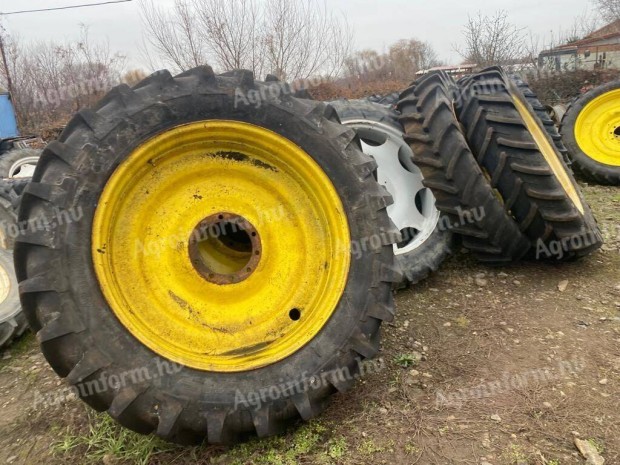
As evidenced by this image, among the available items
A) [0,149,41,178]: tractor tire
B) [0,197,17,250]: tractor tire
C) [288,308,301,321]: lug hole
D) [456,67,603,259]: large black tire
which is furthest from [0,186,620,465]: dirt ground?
[0,149,41,178]: tractor tire

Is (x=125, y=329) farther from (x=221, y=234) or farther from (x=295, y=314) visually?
(x=295, y=314)

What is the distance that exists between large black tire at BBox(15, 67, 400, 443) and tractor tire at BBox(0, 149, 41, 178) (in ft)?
23.0

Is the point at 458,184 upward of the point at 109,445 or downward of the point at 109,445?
upward

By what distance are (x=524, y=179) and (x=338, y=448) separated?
2310mm

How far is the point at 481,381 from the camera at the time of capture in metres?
2.36

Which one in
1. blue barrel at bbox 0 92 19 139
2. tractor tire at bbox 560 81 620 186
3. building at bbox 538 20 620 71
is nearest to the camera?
tractor tire at bbox 560 81 620 186

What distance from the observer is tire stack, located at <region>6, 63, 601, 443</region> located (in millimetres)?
1845

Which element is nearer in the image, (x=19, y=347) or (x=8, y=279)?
(x=19, y=347)

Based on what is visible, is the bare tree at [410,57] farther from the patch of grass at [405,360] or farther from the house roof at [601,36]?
the patch of grass at [405,360]

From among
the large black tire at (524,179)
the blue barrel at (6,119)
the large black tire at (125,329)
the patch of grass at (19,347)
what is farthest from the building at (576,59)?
the blue barrel at (6,119)

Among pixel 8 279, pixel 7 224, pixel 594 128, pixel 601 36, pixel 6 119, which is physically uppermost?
pixel 6 119

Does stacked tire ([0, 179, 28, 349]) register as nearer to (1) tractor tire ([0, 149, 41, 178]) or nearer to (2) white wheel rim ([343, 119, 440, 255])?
(2) white wheel rim ([343, 119, 440, 255])

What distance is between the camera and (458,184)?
10.8ft

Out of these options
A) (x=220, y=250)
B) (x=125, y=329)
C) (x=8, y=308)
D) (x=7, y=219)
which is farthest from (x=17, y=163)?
(x=125, y=329)
